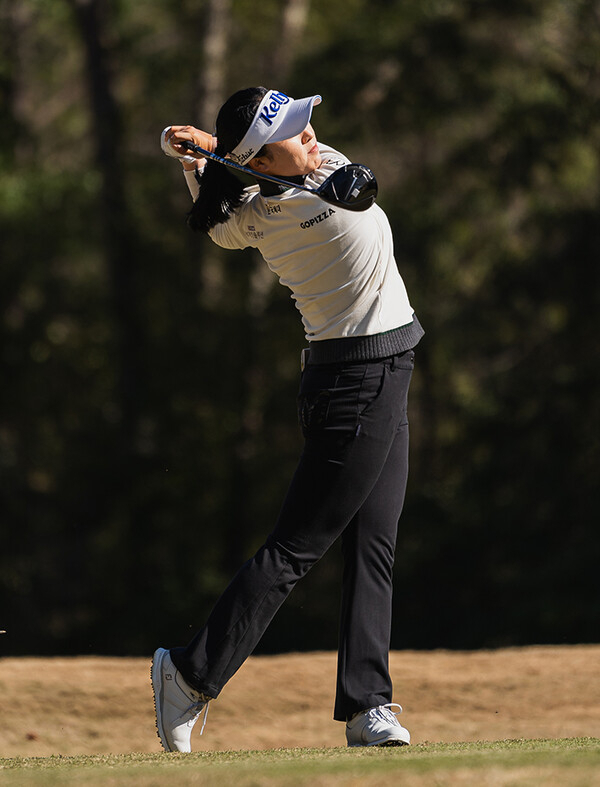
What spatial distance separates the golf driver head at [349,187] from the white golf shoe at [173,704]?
149 centimetres

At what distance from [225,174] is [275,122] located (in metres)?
0.26

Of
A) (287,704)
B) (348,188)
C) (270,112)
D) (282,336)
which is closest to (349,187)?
(348,188)

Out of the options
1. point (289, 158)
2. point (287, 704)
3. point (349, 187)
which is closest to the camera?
point (349, 187)

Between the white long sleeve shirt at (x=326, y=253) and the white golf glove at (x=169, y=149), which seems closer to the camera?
the white long sleeve shirt at (x=326, y=253)

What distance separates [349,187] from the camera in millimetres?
3561

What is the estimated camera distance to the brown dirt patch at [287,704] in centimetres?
527

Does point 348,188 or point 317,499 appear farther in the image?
point 317,499

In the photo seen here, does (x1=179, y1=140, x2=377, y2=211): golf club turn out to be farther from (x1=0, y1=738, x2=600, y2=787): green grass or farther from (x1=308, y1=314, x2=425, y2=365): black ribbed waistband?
(x1=0, y1=738, x2=600, y2=787): green grass

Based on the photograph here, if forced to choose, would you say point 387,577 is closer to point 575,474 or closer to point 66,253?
point 575,474

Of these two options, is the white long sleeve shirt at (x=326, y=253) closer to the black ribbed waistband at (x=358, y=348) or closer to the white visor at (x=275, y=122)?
the black ribbed waistband at (x=358, y=348)

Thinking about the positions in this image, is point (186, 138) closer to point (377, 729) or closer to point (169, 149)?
point (169, 149)

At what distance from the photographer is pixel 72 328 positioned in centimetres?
2180

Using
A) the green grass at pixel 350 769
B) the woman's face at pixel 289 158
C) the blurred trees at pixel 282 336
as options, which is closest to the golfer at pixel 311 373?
the woman's face at pixel 289 158

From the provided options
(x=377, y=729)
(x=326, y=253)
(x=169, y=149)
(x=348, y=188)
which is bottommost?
(x=377, y=729)
